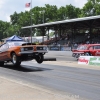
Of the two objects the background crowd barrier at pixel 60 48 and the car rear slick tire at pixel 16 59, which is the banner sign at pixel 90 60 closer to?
the car rear slick tire at pixel 16 59

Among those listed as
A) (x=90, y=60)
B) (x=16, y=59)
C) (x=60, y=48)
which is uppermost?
(x=60, y=48)

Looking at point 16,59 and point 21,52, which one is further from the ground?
point 21,52

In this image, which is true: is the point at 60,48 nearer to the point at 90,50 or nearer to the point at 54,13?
the point at 90,50

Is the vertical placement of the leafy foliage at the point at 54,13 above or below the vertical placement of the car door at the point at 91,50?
above

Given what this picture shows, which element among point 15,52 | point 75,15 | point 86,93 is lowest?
point 86,93

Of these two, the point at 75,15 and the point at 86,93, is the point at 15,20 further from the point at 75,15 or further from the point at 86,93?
the point at 86,93

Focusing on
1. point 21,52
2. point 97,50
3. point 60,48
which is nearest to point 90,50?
point 97,50

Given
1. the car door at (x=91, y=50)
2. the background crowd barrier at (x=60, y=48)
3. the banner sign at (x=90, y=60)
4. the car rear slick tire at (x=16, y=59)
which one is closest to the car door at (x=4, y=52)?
the car rear slick tire at (x=16, y=59)

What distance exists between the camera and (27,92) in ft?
29.0

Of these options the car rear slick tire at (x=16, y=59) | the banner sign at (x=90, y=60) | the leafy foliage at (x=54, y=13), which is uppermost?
the leafy foliage at (x=54, y=13)

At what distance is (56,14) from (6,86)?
9818 centimetres

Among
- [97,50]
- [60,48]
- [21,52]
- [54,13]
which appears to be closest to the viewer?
[21,52]

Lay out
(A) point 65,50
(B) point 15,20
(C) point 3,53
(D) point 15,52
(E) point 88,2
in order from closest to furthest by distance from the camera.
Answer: (D) point 15,52 → (C) point 3,53 → (A) point 65,50 → (E) point 88,2 → (B) point 15,20

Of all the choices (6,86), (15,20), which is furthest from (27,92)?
(15,20)
